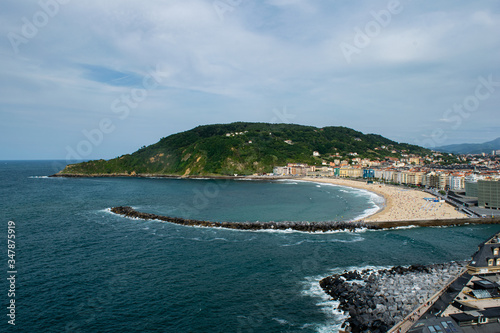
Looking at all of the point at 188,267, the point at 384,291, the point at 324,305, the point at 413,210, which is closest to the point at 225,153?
the point at 413,210

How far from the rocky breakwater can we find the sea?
1004 mm

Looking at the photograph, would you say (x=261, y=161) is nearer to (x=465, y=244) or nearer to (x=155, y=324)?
(x=465, y=244)

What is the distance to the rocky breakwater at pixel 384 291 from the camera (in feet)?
49.8

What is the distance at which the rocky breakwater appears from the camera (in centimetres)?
1518

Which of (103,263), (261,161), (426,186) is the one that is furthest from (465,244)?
(261,161)

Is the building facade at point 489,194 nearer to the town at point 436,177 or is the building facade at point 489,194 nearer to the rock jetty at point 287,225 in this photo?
the town at point 436,177

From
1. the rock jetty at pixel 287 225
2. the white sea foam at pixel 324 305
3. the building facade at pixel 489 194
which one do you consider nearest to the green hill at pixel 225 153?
the rock jetty at pixel 287 225

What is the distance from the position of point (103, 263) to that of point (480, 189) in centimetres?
4920

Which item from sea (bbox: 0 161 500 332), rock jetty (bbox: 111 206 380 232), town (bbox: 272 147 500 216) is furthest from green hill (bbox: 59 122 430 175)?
rock jetty (bbox: 111 206 380 232)

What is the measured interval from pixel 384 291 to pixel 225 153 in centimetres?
10173

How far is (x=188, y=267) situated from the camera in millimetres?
23016

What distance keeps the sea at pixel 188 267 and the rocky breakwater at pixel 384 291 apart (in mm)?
1004

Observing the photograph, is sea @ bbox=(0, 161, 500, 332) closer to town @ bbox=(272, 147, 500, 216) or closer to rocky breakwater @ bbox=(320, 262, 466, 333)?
rocky breakwater @ bbox=(320, 262, 466, 333)

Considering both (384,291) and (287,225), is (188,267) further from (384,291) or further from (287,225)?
(287,225)
